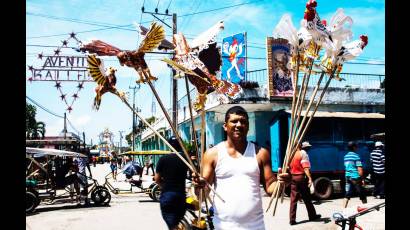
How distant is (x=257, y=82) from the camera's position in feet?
56.8

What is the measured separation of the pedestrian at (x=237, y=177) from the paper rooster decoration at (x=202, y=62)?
501 millimetres

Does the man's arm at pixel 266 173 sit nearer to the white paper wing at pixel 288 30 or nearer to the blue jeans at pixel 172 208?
the white paper wing at pixel 288 30

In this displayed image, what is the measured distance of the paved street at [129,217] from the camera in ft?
27.2

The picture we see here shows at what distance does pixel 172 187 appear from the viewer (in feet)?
18.2

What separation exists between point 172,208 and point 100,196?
813cm

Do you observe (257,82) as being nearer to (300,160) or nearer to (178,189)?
(300,160)

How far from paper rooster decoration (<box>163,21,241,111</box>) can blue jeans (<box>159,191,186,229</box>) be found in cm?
203

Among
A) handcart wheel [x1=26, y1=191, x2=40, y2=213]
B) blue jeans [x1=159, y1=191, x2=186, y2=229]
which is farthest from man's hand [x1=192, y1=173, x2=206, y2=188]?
handcart wheel [x1=26, y1=191, x2=40, y2=213]

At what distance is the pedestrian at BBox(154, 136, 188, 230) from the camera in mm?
5445

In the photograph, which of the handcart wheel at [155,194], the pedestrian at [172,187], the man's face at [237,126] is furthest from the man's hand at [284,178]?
the handcart wheel at [155,194]
